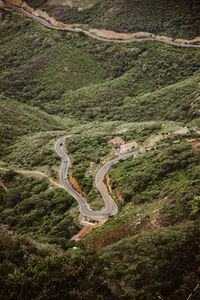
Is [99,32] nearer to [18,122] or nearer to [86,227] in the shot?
[18,122]

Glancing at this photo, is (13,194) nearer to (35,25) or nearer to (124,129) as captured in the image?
(124,129)

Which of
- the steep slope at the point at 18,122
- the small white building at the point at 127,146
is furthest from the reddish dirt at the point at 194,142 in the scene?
the steep slope at the point at 18,122

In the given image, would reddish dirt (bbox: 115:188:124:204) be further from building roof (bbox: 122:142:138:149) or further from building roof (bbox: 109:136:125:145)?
building roof (bbox: 109:136:125:145)

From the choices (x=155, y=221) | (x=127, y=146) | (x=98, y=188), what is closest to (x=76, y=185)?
(x=98, y=188)

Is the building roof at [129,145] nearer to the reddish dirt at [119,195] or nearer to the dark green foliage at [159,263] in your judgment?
the reddish dirt at [119,195]

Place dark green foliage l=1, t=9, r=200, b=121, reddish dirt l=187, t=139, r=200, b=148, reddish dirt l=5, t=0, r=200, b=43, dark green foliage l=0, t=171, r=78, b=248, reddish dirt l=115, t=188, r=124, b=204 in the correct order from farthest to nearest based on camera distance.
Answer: reddish dirt l=5, t=0, r=200, b=43
dark green foliage l=1, t=9, r=200, b=121
reddish dirt l=187, t=139, r=200, b=148
reddish dirt l=115, t=188, r=124, b=204
dark green foliage l=0, t=171, r=78, b=248

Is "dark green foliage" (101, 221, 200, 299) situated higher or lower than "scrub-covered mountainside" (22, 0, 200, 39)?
lower

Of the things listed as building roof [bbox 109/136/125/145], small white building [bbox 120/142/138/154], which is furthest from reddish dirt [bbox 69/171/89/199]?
building roof [bbox 109/136/125/145]
